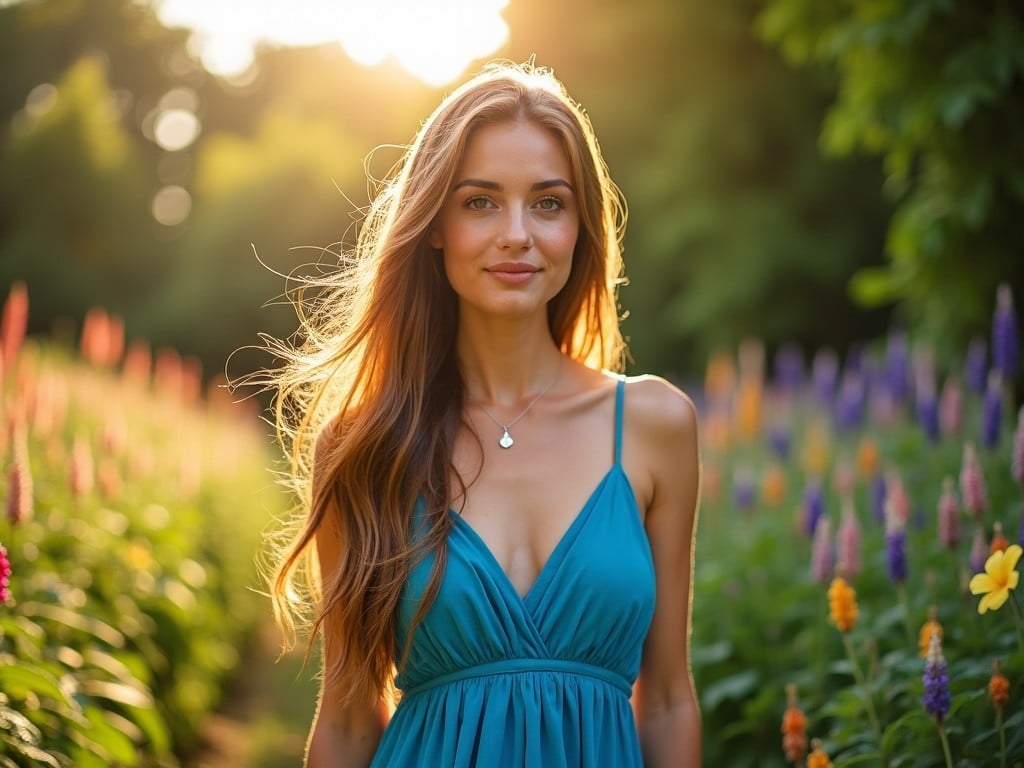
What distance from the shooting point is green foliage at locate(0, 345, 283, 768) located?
108 inches

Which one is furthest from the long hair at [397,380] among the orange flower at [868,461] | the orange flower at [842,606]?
the orange flower at [868,461]

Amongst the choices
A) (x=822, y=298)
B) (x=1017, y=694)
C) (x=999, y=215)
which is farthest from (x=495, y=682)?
(x=822, y=298)

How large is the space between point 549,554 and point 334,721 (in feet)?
2.05

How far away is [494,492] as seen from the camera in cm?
242

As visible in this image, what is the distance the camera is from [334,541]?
2.48 metres

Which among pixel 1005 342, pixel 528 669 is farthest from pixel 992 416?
pixel 528 669

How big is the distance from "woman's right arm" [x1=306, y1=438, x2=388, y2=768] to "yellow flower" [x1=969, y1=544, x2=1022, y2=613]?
1319 millimetres

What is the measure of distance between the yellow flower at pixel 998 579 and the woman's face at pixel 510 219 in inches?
42.2

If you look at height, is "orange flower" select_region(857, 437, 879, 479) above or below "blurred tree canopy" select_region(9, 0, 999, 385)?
below

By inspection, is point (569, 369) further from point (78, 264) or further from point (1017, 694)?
point (78, 264)

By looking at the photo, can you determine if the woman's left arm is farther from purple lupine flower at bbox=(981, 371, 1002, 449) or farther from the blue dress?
purple lupine flower at bbox=(981, 371, 1002, 449)

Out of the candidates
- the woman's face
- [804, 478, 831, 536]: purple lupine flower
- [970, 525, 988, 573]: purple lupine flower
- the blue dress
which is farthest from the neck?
[804, 478, 831, 536]: purple lupine flower

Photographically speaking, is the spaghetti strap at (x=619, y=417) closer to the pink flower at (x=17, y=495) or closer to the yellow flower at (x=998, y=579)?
the yellow flower at (x=998, y=579)

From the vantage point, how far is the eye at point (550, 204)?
2453 millimetres
